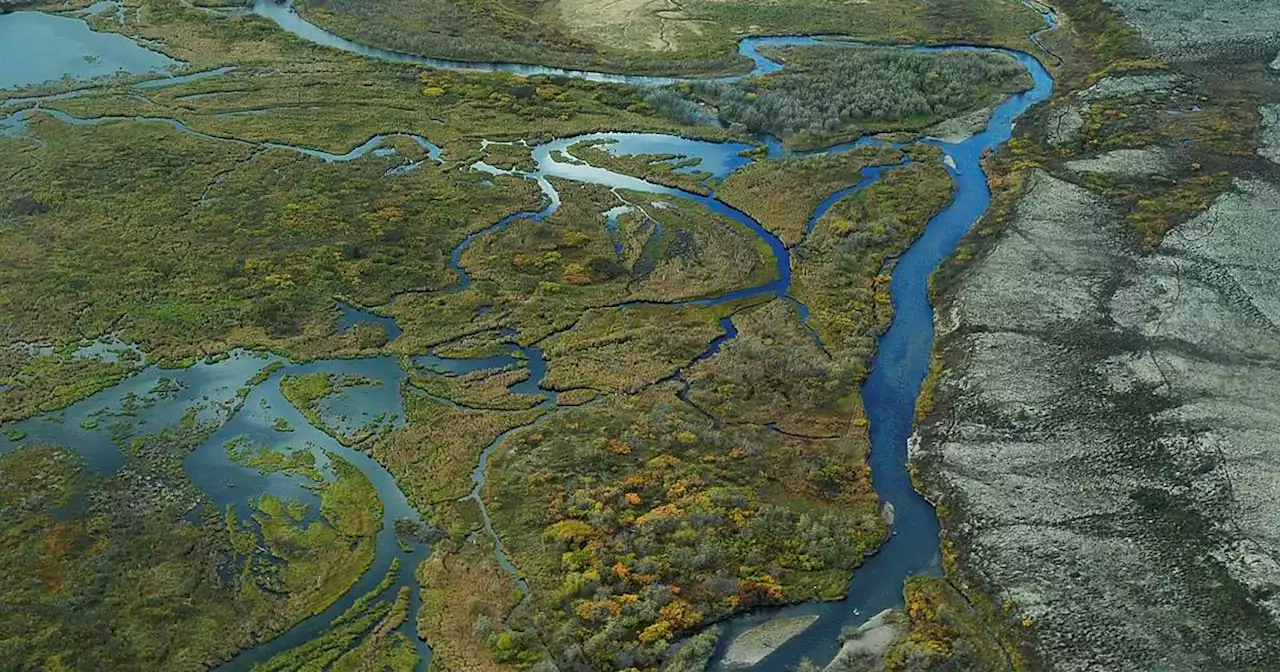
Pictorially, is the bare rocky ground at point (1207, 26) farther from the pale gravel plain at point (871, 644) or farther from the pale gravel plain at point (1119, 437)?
the pale gravel plain at point (871, 644)

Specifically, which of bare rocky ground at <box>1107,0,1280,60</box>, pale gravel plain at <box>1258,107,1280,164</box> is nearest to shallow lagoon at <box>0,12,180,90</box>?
pale gravel plain at <box>1258,107,1280,164</box>

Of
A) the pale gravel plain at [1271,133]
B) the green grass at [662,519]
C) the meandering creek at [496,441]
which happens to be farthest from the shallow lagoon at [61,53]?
the pale gravel plain at [1271,133]

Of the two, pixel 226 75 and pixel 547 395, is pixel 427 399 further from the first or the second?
pixel 226 75

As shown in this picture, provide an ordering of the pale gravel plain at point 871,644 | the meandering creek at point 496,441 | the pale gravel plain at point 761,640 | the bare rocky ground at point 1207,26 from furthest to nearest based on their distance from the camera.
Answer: the bare rocky ground at point 1207,26 < the meandering creek at point 496,441 < the pale gravel plain at point 761,640 < the pale gravel plain at point 871,644

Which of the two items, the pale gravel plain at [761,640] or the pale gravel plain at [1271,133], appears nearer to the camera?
the pale gravel plain at [761,640]

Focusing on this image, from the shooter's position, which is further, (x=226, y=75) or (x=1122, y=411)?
(x=226, y=75)

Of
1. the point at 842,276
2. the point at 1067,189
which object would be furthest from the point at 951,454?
the point at 1067,189

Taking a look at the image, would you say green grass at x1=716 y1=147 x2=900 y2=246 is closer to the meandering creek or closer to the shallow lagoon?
the meandering creek
